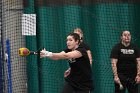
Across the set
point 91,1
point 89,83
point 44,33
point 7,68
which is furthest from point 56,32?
point 89,83

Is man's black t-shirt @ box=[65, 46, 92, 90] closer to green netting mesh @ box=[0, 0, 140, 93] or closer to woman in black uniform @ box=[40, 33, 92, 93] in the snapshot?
woman in black uniform @ box=[40, 33, 92, 93]

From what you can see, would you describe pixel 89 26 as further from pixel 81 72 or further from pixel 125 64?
pixel 81 72

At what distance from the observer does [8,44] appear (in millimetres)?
8156

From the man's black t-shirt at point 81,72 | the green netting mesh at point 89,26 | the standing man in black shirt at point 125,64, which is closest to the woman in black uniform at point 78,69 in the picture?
the man's black t-shirt at point 81,72

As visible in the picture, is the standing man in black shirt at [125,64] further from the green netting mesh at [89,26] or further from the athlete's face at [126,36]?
the green netting mesh at [89,26]

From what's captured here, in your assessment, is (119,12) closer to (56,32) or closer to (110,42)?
(110,42)

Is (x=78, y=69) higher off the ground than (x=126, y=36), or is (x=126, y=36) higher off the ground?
(x=126, y=36)

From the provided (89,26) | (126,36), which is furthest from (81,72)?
(89,26)

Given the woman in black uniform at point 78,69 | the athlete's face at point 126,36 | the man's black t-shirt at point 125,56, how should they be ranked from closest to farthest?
the woman in black uniform at point 78,69 < the athlete's face at point 126,36 < the man's black t-shirt at point 125,56

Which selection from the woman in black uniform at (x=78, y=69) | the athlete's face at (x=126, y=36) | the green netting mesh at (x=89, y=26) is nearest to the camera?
the woman in black uniform at (x=78, y=69)

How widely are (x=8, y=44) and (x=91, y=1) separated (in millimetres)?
2156

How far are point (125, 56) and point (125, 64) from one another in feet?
0.49

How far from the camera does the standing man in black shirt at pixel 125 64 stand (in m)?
7.95

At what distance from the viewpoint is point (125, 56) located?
26.1 feet
